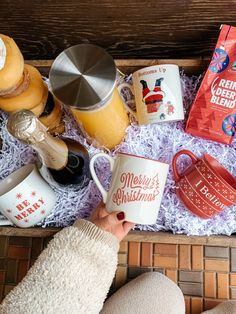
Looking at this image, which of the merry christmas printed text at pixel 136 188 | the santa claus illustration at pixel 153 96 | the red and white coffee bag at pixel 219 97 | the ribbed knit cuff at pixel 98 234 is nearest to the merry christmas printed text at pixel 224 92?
the red and white coffee bag at pixel 219 97

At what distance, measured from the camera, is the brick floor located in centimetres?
99

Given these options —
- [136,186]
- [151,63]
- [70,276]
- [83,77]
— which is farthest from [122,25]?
[70,276]

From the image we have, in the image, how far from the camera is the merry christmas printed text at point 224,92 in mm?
Answer: 919

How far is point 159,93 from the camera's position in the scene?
0.92m

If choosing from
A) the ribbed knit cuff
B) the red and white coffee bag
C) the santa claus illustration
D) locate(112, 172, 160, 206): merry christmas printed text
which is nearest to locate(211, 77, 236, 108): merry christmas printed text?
the red and white coffee bag

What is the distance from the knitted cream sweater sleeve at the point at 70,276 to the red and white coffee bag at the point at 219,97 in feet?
0.99

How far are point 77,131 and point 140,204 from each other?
25cm

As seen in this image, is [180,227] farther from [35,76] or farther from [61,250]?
[35,76]

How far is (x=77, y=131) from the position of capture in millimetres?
1009

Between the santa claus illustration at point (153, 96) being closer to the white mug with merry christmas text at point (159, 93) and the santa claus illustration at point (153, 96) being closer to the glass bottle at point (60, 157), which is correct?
the white mug with merry christmas text at point (159, 93)

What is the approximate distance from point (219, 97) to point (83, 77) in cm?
29

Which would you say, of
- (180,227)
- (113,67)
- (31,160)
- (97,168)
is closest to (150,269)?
(180,227)

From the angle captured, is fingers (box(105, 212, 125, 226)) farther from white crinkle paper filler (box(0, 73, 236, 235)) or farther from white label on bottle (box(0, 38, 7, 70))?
white label on bottle (box(0, 38, 7, 70))

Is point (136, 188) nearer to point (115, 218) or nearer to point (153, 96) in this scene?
point (115, 218)
